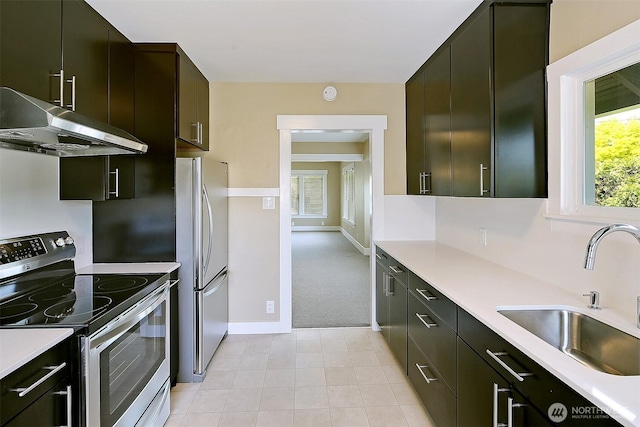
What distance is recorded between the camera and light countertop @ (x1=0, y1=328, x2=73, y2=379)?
1.08m

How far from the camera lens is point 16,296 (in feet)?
5.68

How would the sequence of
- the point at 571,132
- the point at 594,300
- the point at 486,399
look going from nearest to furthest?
the point at 486,399 < the point at 594,300 < the point at 571,132

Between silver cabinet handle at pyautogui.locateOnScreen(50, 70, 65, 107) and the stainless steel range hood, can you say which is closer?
the stainless steel range hood

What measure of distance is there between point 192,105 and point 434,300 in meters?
2.36

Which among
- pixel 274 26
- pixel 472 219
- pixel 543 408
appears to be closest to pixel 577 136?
pixel 472 219

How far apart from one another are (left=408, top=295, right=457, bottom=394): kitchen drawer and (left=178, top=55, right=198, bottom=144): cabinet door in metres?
2.07

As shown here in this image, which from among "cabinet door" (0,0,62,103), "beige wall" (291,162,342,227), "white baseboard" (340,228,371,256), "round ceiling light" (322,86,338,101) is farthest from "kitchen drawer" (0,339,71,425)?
"beige wall" (291,162,342,227)

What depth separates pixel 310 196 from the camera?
13.3 metres

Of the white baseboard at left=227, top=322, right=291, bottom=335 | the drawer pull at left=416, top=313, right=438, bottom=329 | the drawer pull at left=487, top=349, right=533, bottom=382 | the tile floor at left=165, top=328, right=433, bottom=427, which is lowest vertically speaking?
the tile floor at left=165, top=328, right=433, bottom=427

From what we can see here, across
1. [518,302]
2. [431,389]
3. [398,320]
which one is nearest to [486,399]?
[518,302]

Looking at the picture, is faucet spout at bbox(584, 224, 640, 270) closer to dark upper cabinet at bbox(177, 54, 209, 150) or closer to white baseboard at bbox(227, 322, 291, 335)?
dark upper cabinet at bbox(177, 54, 209, 150)

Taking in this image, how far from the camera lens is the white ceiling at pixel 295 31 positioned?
2121mm

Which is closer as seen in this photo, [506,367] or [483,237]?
[506,367]

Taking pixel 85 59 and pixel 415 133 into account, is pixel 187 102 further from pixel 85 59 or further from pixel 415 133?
pixel 415 133
